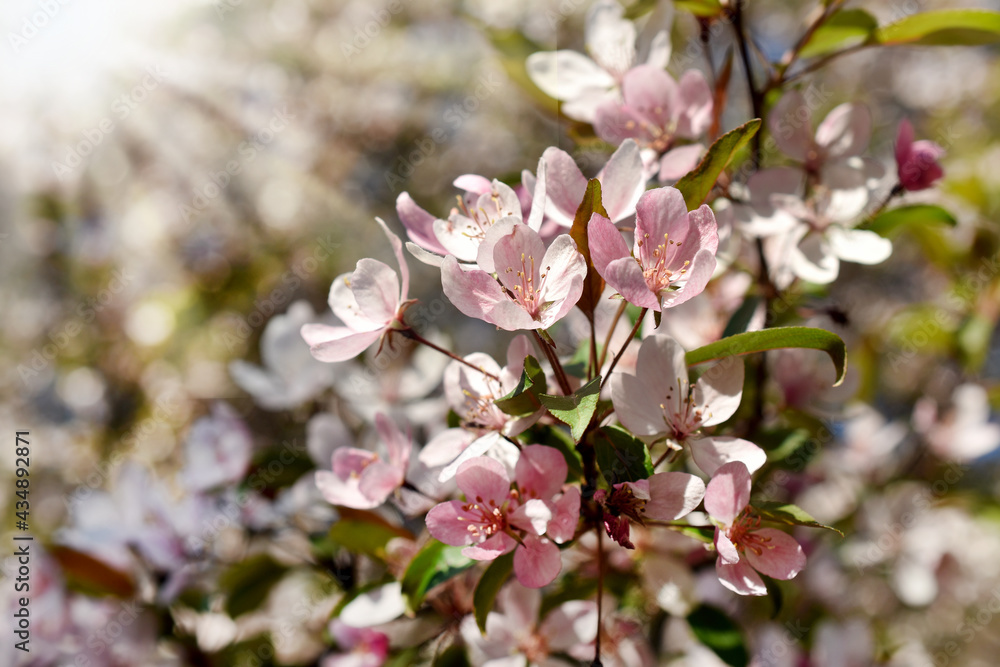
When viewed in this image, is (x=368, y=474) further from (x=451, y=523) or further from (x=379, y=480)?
(x=451, y=523)

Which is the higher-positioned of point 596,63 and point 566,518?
point 596,63

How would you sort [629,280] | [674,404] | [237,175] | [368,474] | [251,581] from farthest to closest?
1. [237,175]
2. [251,581]
3. [368,474]
4. [674,404]
5. [629,280]

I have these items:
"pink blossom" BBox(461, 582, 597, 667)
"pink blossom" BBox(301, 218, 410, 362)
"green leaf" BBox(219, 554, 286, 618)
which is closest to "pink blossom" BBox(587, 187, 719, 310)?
"pink blossom" BBox(301, 218, 410, 362)

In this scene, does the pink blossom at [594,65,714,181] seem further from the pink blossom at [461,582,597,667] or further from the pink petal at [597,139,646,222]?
the pink blossom at [461,582,597,667]

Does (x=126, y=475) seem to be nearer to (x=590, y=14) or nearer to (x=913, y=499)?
(x=590, y=14)

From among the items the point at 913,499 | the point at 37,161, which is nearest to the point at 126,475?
the point at 913,499

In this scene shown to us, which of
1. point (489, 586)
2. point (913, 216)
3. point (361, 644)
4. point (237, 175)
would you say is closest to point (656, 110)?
point (913, 216)
